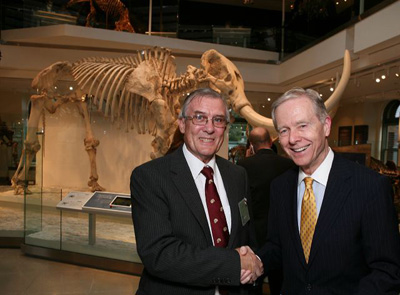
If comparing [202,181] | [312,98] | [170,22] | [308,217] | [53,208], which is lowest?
[53,208]

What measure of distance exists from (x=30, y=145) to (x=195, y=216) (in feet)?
20.7

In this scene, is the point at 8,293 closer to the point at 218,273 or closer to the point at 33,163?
the point at 33,163

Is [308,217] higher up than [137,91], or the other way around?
[137,91]

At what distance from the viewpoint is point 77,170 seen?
8.79m

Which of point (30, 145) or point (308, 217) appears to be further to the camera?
point (30, 145)

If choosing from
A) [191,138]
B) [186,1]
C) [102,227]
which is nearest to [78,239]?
[102,227]

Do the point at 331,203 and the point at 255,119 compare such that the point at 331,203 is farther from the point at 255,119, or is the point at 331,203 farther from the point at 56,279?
the point at 56,279

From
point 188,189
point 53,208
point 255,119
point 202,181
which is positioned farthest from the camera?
point 53,208

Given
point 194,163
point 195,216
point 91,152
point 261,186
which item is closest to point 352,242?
point 195,216

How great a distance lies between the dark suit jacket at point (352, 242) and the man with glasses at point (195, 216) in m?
0.28

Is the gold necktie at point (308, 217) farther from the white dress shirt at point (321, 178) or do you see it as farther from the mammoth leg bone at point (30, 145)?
the mammoth leg bone at point (30, 145)

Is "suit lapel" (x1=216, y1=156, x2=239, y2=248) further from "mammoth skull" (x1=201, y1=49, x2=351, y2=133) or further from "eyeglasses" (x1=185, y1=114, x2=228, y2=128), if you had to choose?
"mammoth skull" (x1=201, y1=49, x2=351, y2=133)

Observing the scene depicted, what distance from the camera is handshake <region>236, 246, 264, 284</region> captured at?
5.97 feet

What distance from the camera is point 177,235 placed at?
188 cm
